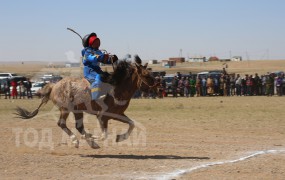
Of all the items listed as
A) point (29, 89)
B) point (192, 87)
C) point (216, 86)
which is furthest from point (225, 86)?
point (29, 89)

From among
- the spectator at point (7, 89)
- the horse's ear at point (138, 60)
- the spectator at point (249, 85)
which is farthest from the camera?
the spectator at point (7, 89)

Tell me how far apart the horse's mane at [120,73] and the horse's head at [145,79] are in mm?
195

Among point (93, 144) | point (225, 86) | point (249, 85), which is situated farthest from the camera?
point (225, 86)

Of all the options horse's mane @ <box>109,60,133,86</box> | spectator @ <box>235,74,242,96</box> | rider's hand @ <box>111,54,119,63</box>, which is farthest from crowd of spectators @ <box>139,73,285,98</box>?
rider's hand @ <box>111,54,119,63</box>

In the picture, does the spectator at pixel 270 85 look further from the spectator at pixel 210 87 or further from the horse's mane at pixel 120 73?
the horse's mane at pixel 120 73

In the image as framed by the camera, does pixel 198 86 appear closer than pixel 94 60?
No

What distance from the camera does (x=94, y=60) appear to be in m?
12.3

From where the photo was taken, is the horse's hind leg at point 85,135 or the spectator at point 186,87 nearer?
the horse's hind leg at point 85,135

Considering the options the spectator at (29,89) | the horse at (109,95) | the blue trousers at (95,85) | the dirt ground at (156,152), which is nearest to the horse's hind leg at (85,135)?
the horse at (109,95)

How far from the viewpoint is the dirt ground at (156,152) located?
31.0 ft

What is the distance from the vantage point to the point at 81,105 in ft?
42.0

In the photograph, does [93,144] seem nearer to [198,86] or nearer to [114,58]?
[114,58]

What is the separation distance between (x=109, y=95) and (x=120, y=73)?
581mm

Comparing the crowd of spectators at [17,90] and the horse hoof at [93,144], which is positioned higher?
the horse hoof at [93,144]
